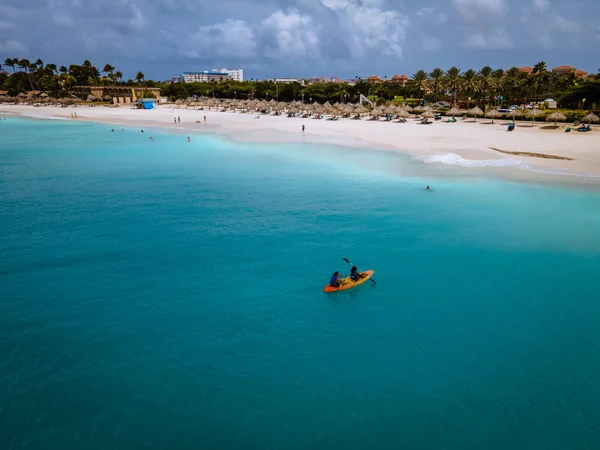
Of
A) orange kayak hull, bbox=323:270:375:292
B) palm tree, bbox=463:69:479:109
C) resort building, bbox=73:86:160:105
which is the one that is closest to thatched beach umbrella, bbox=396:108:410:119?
palm tree, bbox=463:69:479:109

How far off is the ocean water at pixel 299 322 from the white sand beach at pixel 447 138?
9072mm

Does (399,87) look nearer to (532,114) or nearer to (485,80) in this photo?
(485,80)

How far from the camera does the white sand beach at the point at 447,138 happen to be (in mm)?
33438

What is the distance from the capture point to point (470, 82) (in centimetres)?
6397

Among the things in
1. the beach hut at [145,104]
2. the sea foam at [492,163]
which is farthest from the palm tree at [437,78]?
the beach hut at [145,104]

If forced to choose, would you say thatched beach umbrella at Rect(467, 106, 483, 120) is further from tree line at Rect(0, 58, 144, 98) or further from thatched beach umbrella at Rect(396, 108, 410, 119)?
tree line at Rect(0, 58, 144, 98)

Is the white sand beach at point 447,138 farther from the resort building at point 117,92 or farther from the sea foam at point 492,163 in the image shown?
the resort building at point 117,92

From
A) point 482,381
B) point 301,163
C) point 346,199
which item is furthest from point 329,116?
point 482,381

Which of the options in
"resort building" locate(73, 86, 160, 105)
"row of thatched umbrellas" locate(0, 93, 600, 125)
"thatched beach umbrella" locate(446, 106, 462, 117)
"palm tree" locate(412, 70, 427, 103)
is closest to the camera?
"row of thatched umbrellas" locate(0, 93, 600, 125)

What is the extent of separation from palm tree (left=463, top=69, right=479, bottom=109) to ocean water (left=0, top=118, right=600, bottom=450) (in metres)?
44.9

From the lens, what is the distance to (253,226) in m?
20.4

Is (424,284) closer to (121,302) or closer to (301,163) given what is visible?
(121,302)

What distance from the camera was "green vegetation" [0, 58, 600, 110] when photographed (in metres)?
62.5

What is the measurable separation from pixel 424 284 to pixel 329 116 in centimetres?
6055
